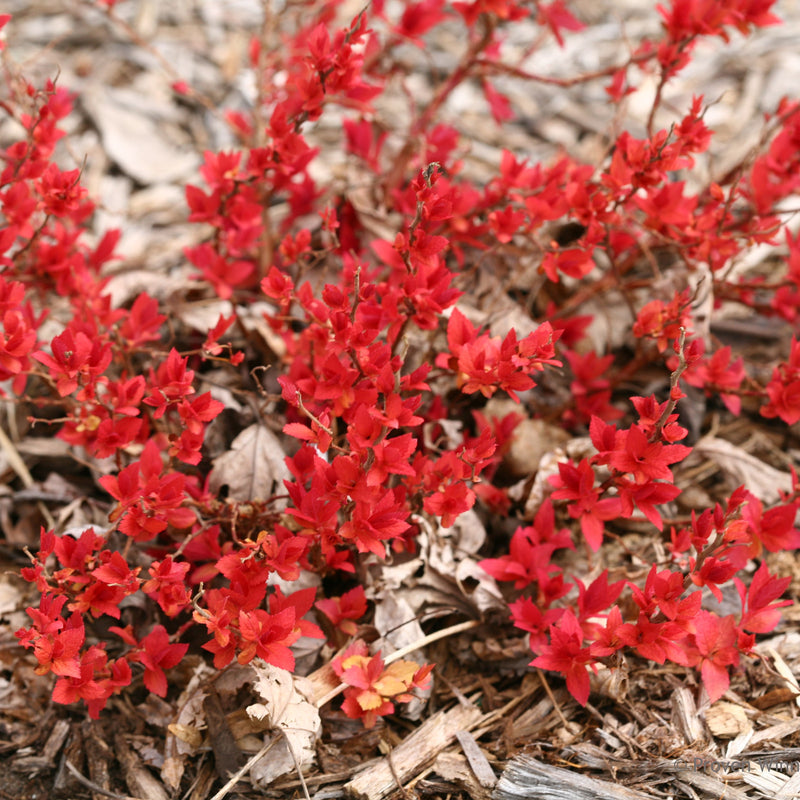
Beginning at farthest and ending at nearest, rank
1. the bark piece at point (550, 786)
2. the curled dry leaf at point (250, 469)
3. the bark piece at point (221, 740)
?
the curled dry leaf at point (250, 469), the bark piece at point (221, 740), the bark piece at point (550, 786)

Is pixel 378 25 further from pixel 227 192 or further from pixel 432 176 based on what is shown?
pixel 432 176

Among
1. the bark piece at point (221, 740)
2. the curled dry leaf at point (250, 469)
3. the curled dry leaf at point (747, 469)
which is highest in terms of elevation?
the curled dry leaf at point (747, 469)

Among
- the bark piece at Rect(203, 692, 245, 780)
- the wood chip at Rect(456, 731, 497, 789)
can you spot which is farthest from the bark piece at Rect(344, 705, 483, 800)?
the bark piece at Rect(203, 692, 245, 780)

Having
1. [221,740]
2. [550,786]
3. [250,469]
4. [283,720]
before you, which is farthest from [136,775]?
[550,786]

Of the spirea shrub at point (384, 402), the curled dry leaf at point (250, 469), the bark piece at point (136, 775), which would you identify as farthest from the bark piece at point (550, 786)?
the curled dry leaf at point (250, 469)

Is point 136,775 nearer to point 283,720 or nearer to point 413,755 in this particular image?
point 283,720

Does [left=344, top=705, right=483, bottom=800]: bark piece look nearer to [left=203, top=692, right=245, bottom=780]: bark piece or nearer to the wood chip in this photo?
the wood chip

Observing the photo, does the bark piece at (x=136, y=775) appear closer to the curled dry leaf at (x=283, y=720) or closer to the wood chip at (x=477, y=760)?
the curled dry leaf at (x=283, y=720)
